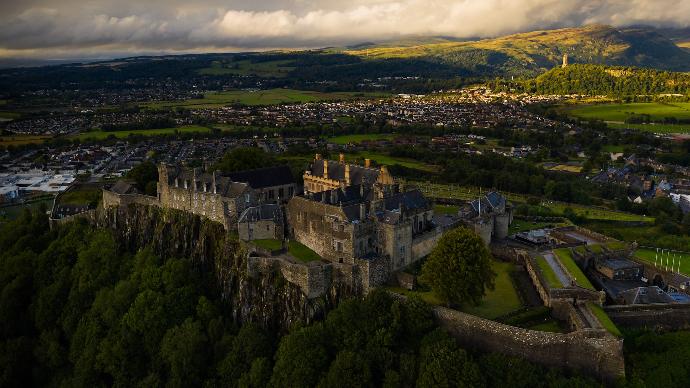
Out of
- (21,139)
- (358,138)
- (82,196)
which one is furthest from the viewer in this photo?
(21,139)

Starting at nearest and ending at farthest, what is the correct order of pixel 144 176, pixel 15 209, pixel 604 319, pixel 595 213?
pixel 604 319
pixel 144 176
pixel 595 213
pixel 15 209

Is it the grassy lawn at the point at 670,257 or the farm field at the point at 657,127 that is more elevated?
the grassy lawn at the point at 670,257

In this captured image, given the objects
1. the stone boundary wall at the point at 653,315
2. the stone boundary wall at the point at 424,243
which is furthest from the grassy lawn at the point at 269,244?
the stone boundary wall at the point at 653,315

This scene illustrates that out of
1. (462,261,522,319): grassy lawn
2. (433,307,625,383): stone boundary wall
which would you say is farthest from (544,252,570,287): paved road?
(433,307,625,383): stone boundary wall

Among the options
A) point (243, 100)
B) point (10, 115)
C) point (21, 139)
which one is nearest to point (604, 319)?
point (21, 139)

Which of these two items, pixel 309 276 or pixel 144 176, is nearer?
pixel 309 276

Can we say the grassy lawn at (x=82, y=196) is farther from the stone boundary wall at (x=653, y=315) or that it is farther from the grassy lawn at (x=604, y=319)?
the stone boundary wall at (x=653, y=315)

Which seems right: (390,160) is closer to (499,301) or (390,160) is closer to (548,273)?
(548,273)
